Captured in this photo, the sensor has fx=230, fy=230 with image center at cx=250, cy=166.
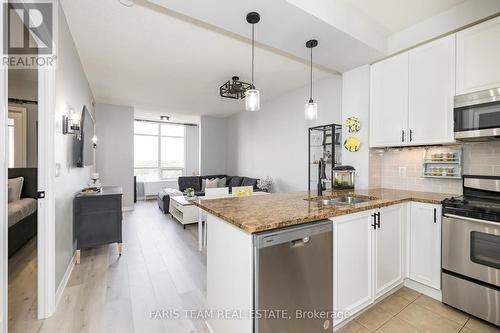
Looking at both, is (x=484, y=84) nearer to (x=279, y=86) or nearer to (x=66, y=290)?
(x=279, y=86)

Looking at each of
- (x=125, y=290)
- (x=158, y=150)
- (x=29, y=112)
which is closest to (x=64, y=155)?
(x=125, y=290)

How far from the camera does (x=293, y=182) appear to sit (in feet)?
15.4

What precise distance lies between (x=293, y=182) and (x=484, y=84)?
10.1 feet

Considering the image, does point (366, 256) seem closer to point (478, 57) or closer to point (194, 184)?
point (478, 57)

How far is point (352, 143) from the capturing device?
122 inches

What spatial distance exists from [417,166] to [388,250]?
4.23ft

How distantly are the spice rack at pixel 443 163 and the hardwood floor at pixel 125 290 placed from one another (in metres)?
2.84

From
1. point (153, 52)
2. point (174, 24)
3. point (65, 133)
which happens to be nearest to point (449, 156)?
point (174, 24)

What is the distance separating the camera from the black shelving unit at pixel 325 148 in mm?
3589

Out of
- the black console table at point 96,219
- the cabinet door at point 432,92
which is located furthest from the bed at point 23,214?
the cabinet door at point 432,92

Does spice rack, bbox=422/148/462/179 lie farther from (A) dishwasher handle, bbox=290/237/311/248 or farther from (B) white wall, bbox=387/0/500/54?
(A) dishwasher handle, bbox=290/237/311/248

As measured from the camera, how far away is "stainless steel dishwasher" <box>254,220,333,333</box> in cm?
127

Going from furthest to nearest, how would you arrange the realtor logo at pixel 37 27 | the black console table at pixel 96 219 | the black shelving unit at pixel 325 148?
1. the black shelving unit at pixel 325 148
2. the black console table at pixel 96 219
3. the realtor logo at pixel 37 27

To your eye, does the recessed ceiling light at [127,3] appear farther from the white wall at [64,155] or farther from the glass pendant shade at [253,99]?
the glass pendant shade at [253,99]
